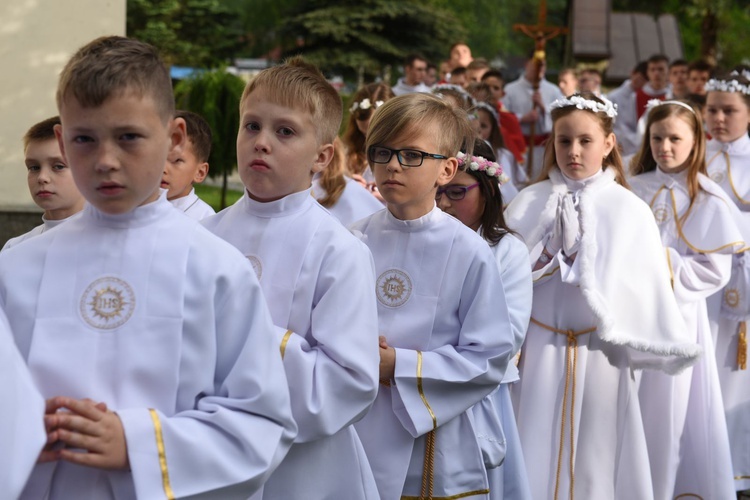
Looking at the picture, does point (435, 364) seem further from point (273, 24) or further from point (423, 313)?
point (273, 24)

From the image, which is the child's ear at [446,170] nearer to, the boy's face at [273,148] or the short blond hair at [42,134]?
the boy's face at [273,148]

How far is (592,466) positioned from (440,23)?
29302 millimetres

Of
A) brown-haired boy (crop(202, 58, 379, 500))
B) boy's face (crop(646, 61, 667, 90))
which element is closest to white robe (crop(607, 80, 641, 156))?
boy's face (crop(646, 61, 667, 90))

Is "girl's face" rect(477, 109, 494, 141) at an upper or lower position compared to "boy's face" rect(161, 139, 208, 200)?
upper

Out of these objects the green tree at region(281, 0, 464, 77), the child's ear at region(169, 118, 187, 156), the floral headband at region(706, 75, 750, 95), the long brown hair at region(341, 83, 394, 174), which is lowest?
the child's ear at region(169, 118, 187, 156)

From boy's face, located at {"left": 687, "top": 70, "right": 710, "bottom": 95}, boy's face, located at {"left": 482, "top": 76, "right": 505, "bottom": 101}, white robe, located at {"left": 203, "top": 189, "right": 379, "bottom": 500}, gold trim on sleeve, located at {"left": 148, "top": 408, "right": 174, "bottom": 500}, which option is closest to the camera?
gold trim on sleeve, located at {"left": 148, "top": 408, "right": 174, "bottom": 500}

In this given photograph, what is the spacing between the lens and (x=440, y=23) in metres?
34.1

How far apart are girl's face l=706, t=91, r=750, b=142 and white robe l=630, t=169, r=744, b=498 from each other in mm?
1438

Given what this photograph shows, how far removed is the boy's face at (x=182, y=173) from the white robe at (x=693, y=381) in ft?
9.74

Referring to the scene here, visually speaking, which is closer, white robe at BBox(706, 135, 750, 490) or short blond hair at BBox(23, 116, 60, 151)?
short blond hair at BBox(23, 116, 60, 151)

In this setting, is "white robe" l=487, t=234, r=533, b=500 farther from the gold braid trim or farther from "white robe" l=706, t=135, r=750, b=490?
the gold braid trim

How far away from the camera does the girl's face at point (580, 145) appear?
232 inches

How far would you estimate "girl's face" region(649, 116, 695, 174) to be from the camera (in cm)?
698

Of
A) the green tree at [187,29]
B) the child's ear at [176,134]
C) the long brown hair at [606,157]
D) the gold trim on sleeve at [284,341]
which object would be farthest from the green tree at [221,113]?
the green tree at [187,29]
